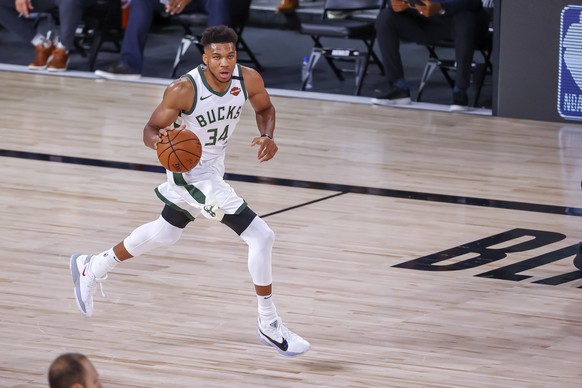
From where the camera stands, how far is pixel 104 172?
9.59 meters

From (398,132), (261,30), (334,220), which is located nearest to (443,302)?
(334,220)

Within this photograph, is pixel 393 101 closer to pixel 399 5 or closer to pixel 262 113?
pixel 399 5

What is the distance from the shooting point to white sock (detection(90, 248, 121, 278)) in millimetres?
6516

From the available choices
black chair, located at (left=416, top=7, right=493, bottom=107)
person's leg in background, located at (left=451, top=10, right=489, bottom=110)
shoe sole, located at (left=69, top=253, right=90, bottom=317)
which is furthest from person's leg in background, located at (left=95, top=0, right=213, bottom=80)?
shoe sole, located at (left=69, top=253, right=90, bottom=317)

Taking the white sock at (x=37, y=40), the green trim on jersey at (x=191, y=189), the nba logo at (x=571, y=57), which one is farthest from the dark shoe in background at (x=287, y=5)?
the green trim on jersey at (x=191, y=189)

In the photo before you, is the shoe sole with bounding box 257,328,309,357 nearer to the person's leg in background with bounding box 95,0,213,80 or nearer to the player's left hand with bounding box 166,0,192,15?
the player's left hand with bounding box 166,0,192,15

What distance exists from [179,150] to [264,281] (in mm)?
728

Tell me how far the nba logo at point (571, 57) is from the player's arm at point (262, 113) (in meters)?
5.44

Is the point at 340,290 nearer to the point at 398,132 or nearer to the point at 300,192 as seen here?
the point at 300,192

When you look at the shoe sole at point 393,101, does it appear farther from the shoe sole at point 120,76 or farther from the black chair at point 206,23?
the shoe sole at point 120,76

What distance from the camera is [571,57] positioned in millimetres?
11281

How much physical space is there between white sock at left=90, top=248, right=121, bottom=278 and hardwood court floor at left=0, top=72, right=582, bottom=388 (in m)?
0.22

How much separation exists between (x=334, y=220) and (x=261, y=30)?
7041 millimetres

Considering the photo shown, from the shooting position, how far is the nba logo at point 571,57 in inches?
441
